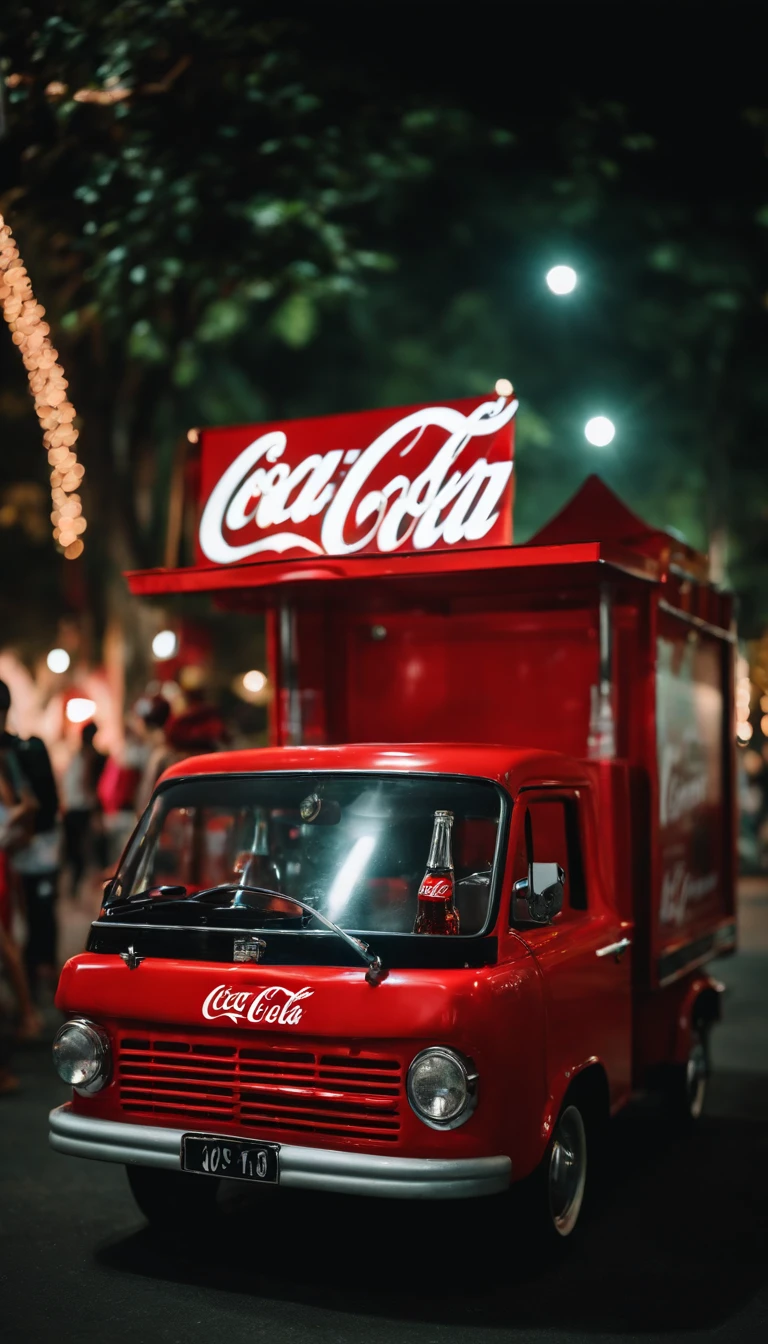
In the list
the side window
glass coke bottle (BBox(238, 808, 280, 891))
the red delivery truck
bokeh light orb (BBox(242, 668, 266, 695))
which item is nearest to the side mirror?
the red delivery truck

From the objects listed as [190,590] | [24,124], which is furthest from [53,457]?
[190,590]

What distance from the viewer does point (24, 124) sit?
34.4 feet

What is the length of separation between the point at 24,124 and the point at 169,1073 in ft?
26.4

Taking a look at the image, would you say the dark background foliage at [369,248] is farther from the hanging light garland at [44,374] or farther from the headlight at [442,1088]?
the headlight at [442,1088]

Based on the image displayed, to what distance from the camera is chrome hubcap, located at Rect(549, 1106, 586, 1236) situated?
16.8 feet

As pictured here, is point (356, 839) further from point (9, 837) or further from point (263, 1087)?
point (9, 837)

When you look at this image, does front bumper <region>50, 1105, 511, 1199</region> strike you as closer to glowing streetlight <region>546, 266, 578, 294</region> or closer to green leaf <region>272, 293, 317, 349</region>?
glowing streetlight <region>546, 266, 578, 294</region>

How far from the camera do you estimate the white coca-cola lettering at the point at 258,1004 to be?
461 centimetres

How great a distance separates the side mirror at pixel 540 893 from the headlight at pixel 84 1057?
1.51m

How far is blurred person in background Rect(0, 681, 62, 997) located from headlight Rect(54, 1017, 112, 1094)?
3430mm

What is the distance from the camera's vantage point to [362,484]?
702 cm

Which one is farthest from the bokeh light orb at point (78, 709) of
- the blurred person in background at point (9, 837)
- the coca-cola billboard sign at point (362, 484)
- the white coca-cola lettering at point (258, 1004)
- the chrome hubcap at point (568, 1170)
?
the white coca-cola lettering at point (258, 1004)

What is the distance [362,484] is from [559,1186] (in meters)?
3.43

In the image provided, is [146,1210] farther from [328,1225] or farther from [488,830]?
[488,830]
